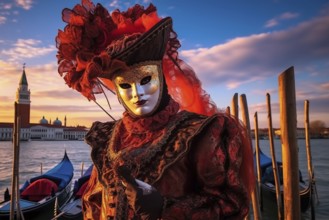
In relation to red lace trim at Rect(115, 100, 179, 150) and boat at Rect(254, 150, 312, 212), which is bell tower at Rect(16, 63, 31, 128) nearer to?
boat at Rect(254, 150, 312, 212)

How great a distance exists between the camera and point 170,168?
124cm

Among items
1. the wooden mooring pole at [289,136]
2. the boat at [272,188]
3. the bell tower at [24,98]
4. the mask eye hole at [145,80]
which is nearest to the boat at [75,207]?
the wooden mooring pole at [289,136]

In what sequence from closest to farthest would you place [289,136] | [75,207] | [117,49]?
[117,49] → [289,136] → [75,207]

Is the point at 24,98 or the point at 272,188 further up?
the point at 24,98

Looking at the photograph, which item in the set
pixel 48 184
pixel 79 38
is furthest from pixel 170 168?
pixel 48 184

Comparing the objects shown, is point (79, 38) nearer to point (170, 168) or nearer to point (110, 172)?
point (110, 172)

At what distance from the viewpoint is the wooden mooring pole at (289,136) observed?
2.62m

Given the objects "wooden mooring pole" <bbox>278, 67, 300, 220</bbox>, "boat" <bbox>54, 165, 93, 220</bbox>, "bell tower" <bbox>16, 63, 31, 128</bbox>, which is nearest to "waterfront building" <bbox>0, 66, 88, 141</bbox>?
"bell tower" <bbox>16, 63, 31, 128</bbox>

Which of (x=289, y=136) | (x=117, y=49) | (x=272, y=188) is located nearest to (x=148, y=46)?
(x=117, y=49)

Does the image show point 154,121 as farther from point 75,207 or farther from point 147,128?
point 75,207

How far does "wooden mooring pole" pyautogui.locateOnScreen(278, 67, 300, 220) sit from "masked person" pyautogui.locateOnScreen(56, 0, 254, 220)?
1400 millimetres

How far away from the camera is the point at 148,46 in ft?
4.58

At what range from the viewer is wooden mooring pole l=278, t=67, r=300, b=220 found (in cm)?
262

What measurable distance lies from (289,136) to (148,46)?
179 cm
